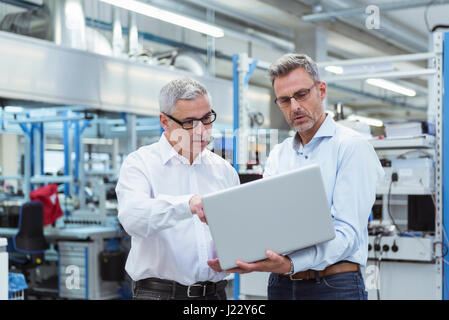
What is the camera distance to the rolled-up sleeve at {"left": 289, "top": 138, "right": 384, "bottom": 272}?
128cm

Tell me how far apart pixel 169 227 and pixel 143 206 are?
0.09 m

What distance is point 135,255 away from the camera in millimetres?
1543

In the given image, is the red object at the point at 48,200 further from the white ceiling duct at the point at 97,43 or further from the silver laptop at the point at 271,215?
the silver laptop at the point at 271,215

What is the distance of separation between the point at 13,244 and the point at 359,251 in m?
4.56

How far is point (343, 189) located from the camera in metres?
1.36

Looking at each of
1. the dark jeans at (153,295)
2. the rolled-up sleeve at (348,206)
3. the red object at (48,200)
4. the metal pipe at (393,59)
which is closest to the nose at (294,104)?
the rolled-up sleeve at (348,206)

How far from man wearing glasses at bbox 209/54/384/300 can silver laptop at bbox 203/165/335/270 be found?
10 cm

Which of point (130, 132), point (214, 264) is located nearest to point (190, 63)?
point (130, 132)

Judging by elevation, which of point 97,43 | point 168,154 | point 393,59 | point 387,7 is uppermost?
point 387,7

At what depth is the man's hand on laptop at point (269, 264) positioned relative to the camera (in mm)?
1201

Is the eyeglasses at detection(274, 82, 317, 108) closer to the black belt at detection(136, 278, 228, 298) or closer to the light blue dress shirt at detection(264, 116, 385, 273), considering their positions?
the light blue dress shirt at detection(264, 116, 385, 273)

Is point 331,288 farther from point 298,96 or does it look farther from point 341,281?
point 298,96
